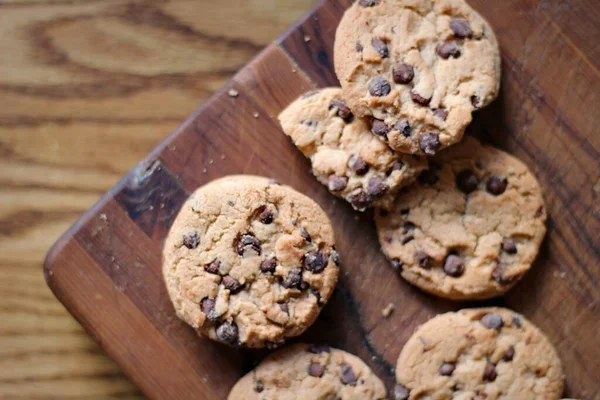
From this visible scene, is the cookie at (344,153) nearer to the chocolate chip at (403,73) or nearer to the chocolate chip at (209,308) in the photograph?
the chocolate chip at (403,73)

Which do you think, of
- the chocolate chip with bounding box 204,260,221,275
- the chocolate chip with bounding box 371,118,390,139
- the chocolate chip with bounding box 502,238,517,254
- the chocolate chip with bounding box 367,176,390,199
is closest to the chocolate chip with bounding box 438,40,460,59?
the chocolate chip with bounding box 371,118,390,139

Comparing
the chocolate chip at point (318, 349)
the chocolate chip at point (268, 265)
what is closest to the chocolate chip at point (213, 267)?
the chocolate chip at point (268, 265)

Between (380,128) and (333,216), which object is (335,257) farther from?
(380,128)

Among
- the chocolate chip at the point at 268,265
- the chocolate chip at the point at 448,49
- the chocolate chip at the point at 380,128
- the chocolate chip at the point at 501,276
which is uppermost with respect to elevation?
the chocolate chip at the point at 448,49

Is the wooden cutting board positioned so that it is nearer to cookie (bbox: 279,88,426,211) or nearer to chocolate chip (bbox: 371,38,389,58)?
cookie (bbox: 279,88,426,211)

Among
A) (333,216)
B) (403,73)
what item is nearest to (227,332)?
(333,216)

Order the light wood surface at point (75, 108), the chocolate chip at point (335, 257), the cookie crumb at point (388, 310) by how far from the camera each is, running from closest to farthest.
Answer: the chocolate chip at point (335, 257)
the cookie crumb at point (388, 310)
the light wood surface at point (75, 108)

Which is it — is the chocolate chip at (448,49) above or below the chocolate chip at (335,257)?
above
